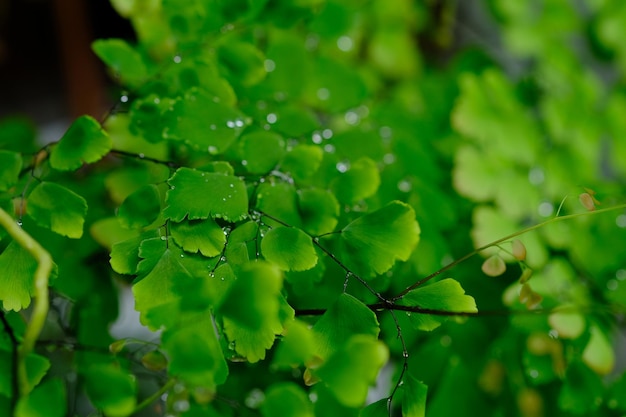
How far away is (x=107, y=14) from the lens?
141 centimetres

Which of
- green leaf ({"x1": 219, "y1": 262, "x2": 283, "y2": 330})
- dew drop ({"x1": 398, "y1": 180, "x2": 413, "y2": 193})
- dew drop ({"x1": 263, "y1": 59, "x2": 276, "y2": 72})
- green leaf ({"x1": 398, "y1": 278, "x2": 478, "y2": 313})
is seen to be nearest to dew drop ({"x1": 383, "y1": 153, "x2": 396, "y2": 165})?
dew drop ({"x1": 398, "y1": 180, "x2": 413, "y2": 193})

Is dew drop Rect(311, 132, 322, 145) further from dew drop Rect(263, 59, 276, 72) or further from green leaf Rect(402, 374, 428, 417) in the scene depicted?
green leaf Rect(402, 374, 428, 417)

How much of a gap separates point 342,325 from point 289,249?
0.27 ft

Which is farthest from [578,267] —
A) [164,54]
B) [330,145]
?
[164,54]

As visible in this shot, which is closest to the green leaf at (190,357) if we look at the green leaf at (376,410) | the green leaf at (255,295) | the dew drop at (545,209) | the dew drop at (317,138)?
the green leaf at (255,295)

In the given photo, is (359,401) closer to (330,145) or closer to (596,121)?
(330,145)

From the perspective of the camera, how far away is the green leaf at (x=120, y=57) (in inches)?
25.6

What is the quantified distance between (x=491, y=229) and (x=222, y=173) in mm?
384

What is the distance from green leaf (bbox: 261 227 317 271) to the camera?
485 mm

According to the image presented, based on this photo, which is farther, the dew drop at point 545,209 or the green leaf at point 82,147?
the dew drop at point 545,209

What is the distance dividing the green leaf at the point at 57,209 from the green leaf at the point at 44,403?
16 centimetres

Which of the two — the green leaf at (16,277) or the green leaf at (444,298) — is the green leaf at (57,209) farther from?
the green leaf at (444,298)

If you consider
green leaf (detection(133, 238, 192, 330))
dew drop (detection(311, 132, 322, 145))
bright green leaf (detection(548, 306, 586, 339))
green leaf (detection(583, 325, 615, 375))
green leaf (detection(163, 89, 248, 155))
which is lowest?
green leaf (detection(583, 325, 615, 375))

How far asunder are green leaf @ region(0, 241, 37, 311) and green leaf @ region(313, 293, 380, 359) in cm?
26
